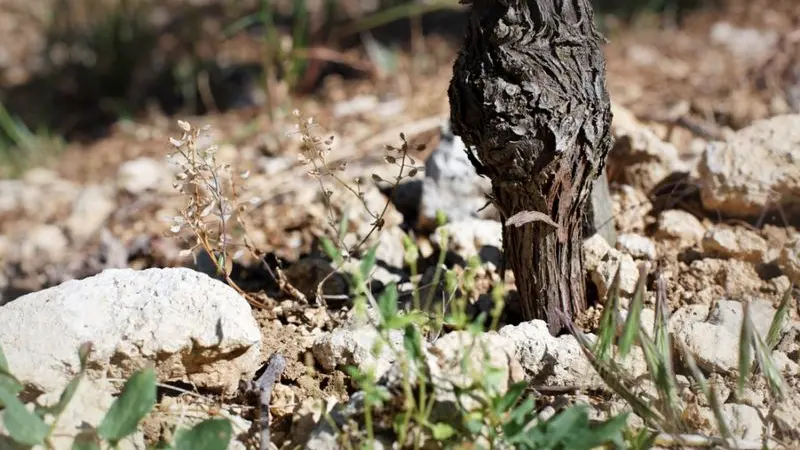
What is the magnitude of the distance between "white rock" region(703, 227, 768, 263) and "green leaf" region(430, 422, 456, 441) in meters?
0.95

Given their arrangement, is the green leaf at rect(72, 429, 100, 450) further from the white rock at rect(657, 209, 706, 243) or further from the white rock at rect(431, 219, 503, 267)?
the white rock at rect(657, 209, 706, 243)

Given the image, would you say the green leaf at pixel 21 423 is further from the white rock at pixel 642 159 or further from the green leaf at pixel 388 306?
the white rock at pixel 642 159

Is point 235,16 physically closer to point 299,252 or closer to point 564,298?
point 299,252

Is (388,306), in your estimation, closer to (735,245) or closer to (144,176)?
(735,245)

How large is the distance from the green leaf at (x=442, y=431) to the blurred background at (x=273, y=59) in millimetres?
2179

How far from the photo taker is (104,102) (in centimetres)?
414

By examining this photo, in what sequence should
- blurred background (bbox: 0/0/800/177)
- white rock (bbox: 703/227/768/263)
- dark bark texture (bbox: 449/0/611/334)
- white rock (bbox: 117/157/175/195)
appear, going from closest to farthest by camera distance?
1. dark bark texture (bbox: 449/0/611/334)
2. white rock (bbox: 703/227/768/263)
3. white rock (bbox: 117/157/175/195)
4. blurred background (bbox: 0/0/800/177)

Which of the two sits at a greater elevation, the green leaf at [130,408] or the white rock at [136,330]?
the white rock at [136,330]

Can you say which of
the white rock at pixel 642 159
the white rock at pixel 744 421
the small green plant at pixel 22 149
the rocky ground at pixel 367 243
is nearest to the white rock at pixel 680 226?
the rocky ground at pixel 367 243

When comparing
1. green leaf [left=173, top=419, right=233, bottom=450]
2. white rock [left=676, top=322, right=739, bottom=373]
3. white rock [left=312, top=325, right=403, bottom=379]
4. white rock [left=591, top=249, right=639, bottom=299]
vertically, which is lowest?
green leaf [left=173, top=419, right=233, bottom=450]

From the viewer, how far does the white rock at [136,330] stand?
4.98 feet

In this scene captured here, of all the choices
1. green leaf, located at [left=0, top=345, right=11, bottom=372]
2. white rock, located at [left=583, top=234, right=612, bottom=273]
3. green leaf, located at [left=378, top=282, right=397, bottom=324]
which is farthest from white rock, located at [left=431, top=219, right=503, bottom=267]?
green leaf, located at [left=0, top=345, right=11, bottom=372]

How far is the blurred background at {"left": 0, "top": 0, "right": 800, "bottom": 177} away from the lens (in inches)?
142

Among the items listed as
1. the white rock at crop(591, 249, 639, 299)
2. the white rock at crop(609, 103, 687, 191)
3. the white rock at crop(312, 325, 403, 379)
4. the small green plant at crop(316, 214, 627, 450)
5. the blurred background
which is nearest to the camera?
the small green plant at crop(316, 214, 627, 450)
